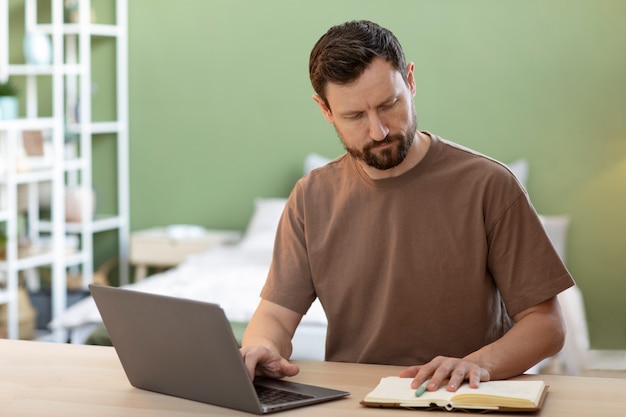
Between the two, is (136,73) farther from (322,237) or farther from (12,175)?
(322,237)

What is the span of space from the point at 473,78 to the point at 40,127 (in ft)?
7.36

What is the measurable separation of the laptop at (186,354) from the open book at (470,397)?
0.09 meters

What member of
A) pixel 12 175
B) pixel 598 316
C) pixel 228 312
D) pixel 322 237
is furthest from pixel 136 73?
pixel 322 237

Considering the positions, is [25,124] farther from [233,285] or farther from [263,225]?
[233,285]

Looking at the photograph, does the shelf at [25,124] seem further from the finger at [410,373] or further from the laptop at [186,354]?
the finger at [410,373]

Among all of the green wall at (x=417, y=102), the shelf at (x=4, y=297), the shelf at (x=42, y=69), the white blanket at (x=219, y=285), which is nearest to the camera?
the white blanket at (x=219, y=285)

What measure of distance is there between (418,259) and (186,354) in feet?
2.07

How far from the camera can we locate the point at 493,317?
6.65ft

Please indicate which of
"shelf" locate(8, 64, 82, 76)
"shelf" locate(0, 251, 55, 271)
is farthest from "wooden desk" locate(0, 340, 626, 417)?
"shelf" locate(8, 64, 82, 76)

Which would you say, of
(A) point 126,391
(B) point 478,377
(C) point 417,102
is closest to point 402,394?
(B) point 478,377

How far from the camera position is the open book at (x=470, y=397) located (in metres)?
1.49

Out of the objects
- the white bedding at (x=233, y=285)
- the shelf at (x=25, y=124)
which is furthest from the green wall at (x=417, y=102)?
the shelf at (x=25, y=124)

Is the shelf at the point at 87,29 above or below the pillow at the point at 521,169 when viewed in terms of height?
above

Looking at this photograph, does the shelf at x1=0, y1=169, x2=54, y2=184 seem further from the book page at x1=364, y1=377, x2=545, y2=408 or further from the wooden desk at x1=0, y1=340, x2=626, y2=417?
the book page at x1=364, y1=377, x2=545, y2=408
